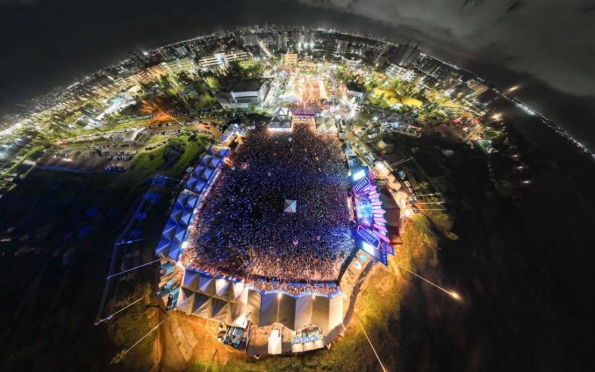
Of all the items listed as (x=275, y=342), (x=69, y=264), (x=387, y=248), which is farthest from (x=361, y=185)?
(x=69, y=264)

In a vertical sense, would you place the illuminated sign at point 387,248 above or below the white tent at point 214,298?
above

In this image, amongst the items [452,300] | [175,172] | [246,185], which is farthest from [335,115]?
[452,300]

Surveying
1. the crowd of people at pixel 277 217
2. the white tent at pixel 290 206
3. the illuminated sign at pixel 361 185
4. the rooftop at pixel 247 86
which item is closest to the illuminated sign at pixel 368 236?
the crowd of people at pixel 277 217

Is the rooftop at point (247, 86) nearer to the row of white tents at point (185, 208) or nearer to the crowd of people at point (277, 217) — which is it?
the crowd of people at point (277, 217)

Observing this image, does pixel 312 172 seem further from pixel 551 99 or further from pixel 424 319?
pixel 551 99

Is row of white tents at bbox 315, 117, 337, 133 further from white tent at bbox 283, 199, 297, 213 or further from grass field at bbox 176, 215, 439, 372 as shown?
grass field at bbox 176, 215, 439, 372

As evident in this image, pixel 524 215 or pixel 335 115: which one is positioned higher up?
pixel 335 115
